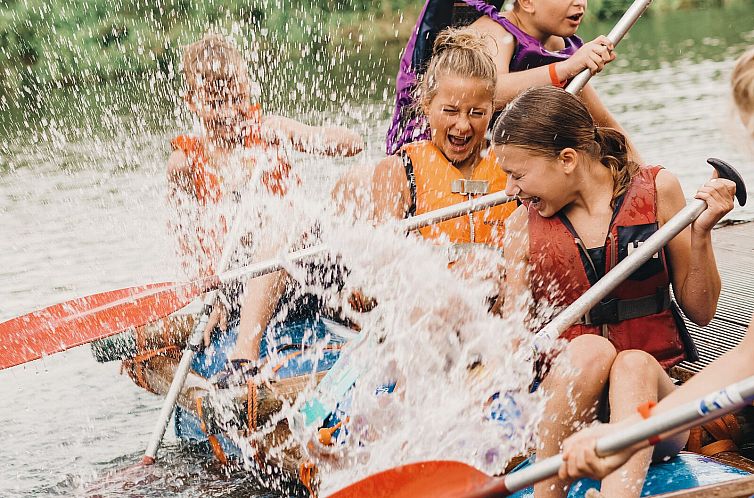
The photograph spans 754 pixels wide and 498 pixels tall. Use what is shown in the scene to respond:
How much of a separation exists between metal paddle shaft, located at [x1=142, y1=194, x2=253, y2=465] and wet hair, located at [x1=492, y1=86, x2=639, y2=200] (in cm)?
167

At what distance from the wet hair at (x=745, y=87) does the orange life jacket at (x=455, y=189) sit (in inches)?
66.5

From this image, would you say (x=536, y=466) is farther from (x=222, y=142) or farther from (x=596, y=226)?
(x=222, y=142)

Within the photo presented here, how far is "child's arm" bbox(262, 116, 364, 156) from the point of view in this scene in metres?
4.39

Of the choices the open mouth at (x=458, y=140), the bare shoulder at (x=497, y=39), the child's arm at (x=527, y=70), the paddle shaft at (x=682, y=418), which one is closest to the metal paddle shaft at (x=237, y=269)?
the open mouth at (x=458, y=140)

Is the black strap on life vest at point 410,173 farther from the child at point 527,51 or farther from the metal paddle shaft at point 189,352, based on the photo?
the metal paddle shaft at point 189,352

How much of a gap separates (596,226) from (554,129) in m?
0.32

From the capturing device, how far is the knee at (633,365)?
247cm

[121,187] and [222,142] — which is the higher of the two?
[222,142]

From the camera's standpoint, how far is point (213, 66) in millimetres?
4371

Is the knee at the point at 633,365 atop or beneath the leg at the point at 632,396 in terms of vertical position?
atop

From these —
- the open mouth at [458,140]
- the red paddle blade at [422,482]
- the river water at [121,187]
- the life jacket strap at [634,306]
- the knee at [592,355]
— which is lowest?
the river water at [121,187]

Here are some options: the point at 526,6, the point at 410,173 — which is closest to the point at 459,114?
the point at 410,173

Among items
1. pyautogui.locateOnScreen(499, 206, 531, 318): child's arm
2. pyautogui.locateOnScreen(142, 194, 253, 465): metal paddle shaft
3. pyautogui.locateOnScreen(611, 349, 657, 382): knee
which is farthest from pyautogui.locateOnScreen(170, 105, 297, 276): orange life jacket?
pyautogui.locateOnScreen(611, 349, 657, 382): knee

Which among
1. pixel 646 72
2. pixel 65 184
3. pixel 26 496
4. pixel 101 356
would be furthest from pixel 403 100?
pixel 646 72
